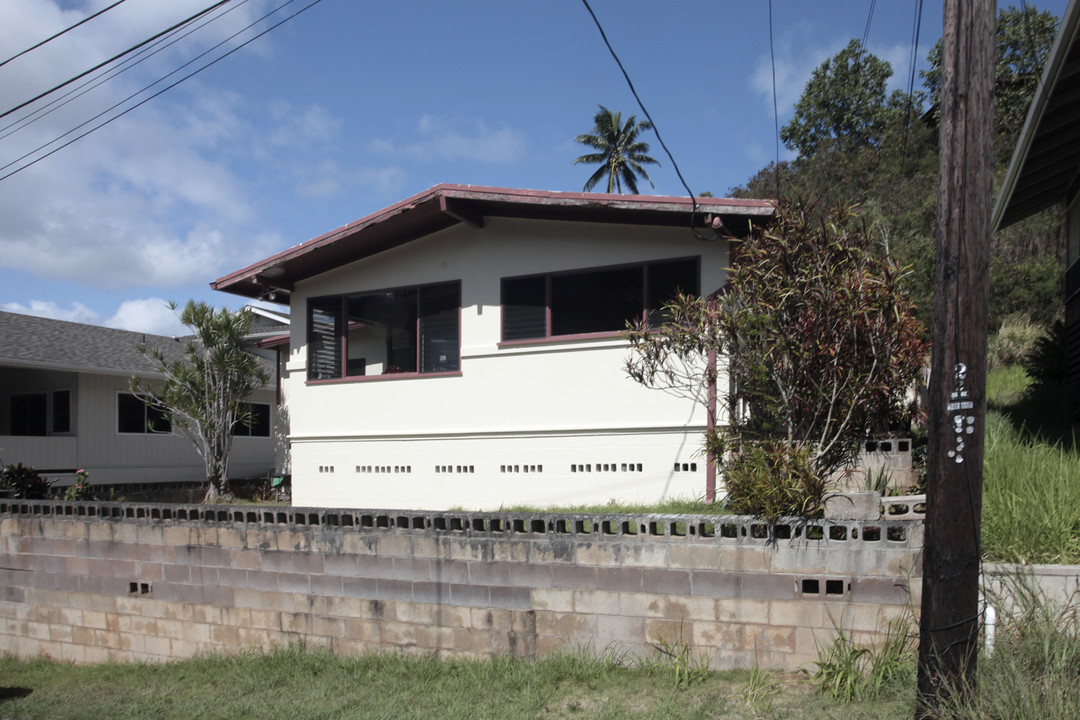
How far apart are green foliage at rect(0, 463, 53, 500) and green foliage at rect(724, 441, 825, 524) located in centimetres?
1002

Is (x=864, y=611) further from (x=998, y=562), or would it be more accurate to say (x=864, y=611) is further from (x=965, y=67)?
(x=965, y=67)

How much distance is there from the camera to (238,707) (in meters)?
6.90

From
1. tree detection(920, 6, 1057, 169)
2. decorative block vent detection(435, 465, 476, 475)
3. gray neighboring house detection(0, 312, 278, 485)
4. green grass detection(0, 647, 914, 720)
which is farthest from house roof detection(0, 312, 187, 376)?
tree detection(920, 6, 1057, 169)

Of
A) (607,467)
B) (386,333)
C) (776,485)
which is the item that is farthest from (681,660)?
(386,333)

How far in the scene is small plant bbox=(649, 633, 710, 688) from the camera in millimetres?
6090

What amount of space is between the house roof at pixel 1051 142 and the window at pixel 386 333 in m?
7.26

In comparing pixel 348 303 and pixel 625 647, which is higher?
pixel 348 303

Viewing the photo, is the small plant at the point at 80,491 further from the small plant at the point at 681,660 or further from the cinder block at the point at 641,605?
the small plant at the point at 681,660

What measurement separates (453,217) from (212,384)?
270 inches

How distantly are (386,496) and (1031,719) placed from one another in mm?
8756

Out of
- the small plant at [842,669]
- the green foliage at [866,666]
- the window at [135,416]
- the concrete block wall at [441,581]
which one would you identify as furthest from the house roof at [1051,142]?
the window at [135,416]

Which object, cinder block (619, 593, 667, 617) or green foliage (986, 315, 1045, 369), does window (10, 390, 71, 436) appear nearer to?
cinder block (619, 593, 667, 617)

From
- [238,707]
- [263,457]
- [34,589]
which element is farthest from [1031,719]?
[263,457]

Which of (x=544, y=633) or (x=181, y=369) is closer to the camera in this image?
(x=544, y=633)
